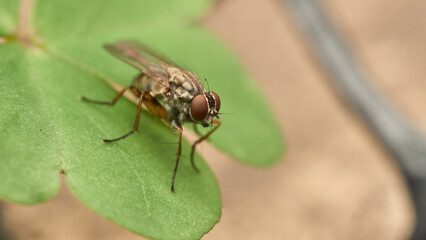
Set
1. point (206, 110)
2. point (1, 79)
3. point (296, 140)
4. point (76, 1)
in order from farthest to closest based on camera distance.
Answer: point (296, 140) → point (76, 1) → point (206, 110) → point (1, 79)

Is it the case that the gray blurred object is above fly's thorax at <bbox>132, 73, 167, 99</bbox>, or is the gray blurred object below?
above

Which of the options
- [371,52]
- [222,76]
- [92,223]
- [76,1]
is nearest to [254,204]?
[222,76]

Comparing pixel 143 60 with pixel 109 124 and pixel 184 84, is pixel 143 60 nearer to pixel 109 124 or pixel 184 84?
pixel 184 84

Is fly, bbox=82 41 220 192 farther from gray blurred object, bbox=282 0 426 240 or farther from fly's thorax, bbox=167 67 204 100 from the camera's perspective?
gray blurred object, bbox=282 0 426 240

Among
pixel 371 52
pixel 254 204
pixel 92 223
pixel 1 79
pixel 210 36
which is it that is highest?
pixel 371 52

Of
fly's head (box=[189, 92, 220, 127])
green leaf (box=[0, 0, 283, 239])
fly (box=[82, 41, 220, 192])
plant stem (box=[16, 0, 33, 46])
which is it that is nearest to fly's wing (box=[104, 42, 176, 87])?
fly (box=[82, 41, 220, 192])

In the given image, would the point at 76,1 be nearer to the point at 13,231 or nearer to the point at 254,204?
the point at 13,231
